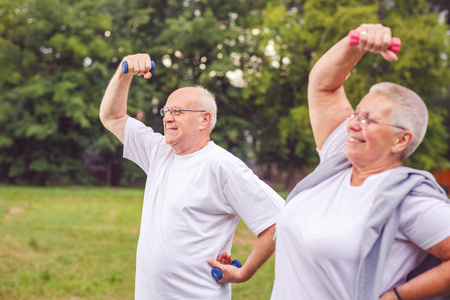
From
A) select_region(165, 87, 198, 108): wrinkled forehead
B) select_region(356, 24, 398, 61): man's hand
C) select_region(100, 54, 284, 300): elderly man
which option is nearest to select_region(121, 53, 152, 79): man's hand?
select_region(100, 54, 284, 300): elderly man

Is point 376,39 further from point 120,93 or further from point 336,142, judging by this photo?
point 120,93

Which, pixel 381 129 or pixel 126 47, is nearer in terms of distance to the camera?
pixel 381 129

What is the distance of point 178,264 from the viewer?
2990 millimetres

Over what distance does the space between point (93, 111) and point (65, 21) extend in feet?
14.6

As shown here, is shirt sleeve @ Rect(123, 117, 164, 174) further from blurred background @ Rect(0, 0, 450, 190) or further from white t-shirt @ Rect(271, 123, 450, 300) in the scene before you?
blurred background @ Rect(0, 0, 450, 190)

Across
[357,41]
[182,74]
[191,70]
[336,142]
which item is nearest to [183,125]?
[336,142]

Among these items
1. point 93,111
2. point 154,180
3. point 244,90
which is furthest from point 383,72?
point 154,180

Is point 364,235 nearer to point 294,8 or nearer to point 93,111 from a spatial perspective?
point 93,111

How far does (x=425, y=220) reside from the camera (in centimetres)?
198

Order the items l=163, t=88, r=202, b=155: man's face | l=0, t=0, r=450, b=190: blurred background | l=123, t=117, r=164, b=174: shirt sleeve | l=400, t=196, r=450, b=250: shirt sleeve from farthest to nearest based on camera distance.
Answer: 1. l=0, t=0, r=450, b=190: blurred background
2. l=123, t=117, r=164, b=174: shirt sleeve
3. l=163, t=88, r=202, b=155: man's face
4. l=400, t=196, r=450, b=250: shirt sleeve

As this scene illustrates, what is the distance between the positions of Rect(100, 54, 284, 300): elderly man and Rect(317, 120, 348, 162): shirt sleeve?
636 millimetres

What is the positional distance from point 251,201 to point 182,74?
26271 millimetres

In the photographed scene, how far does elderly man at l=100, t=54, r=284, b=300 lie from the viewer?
2.99m

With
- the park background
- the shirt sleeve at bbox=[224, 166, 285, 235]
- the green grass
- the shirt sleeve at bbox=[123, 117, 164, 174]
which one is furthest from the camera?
the park background
